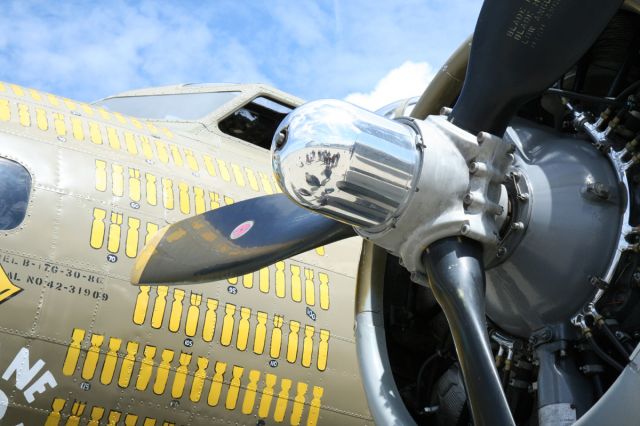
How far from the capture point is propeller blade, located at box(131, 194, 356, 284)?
4676 mm

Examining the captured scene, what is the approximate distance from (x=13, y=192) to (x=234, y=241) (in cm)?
249

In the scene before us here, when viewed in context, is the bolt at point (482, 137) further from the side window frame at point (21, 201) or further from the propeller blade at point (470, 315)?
the side window frame at point (21, 201)

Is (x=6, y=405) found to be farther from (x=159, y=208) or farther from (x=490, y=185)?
(x=490, y=185)

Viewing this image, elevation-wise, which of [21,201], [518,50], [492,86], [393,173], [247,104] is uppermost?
[518,50]

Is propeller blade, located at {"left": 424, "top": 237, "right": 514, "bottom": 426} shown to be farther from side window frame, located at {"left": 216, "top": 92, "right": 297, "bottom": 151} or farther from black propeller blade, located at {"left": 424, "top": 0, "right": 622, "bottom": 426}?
side window frame, located at {"left": 216, "top": 92, "right": 297, "bottom": 151}

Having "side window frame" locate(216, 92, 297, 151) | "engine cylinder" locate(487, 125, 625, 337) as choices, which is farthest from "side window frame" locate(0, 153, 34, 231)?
"engine cylinder" locate(487, 125, 625, 337)

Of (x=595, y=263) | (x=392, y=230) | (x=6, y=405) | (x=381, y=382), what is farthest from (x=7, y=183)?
(x=595, y=263)

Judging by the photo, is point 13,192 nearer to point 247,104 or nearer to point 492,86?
point 247,104

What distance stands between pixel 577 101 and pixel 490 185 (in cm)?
92

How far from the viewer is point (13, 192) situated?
654 cm

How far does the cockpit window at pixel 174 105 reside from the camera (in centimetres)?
895

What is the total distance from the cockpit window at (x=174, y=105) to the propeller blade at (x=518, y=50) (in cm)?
509

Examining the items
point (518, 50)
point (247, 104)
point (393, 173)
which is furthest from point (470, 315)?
point (247, 104)

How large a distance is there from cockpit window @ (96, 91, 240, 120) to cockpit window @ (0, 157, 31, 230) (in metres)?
2.40
